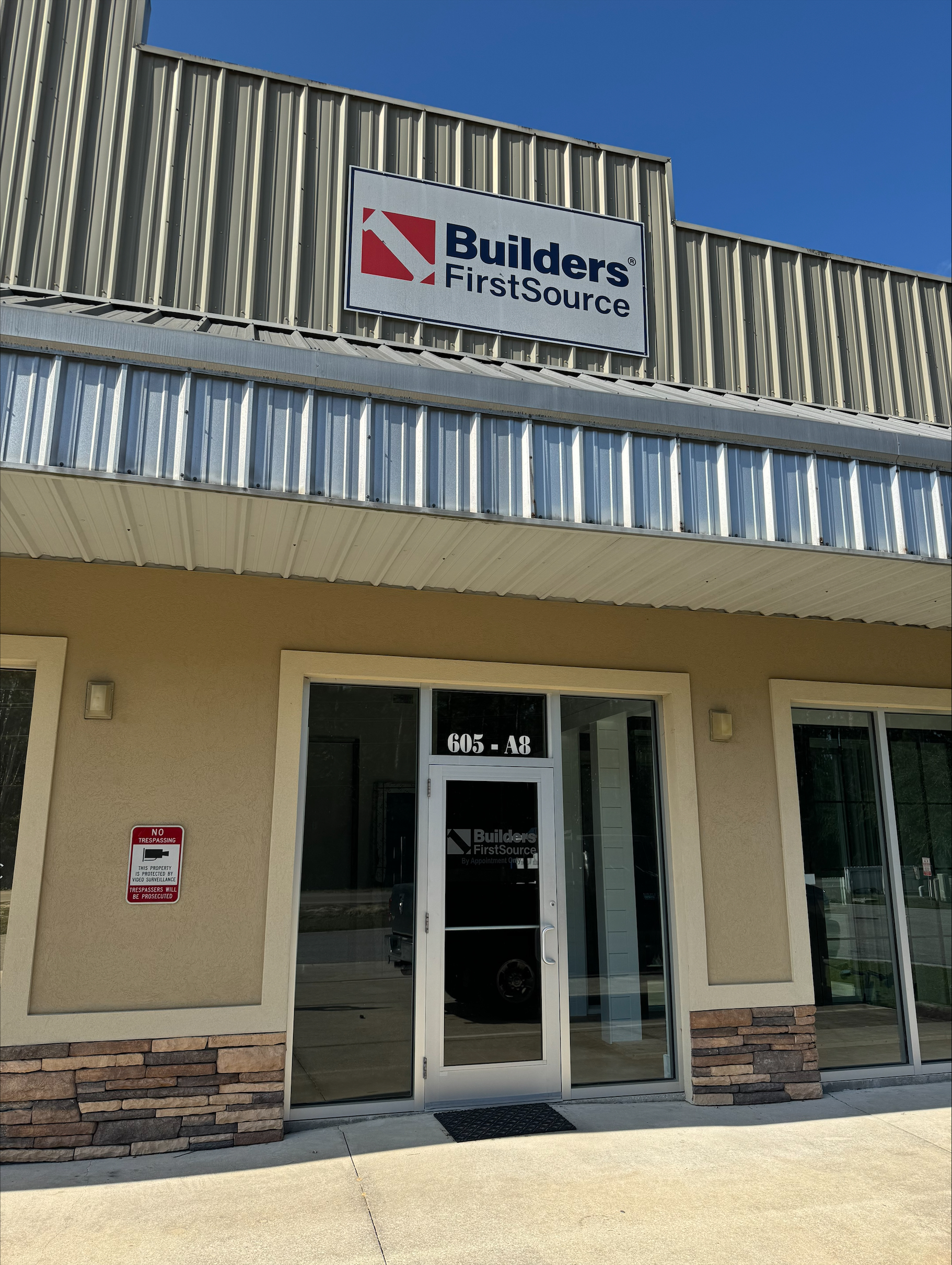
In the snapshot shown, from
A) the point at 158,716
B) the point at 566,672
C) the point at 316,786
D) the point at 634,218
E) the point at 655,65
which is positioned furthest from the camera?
the point at 655,65

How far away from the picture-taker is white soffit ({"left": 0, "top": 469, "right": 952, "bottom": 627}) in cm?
404

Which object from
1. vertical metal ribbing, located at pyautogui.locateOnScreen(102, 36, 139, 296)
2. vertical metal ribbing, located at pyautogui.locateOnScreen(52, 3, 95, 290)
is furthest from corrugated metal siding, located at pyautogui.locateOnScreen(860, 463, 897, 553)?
vertical metal ribbing, located at pyautogui.locateOnScreen(52, 3, 95, 290)

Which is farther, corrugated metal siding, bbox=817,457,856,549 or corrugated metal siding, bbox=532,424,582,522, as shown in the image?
corrugated metal siding, bbox=817,457,856,549

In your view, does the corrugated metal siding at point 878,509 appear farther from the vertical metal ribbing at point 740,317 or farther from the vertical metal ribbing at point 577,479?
the vertical metal ribbing at point 740,317

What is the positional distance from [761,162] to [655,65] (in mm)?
1955

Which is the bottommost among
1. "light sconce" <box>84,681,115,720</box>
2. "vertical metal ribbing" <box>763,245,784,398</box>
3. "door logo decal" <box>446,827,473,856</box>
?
"door logo decal" <box>446,827,473,856</box>

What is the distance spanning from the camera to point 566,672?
6176 millimetres

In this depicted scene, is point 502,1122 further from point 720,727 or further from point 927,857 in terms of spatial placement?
point 927,857

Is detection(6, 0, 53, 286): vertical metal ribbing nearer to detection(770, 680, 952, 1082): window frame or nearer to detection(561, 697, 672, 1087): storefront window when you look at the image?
detection(561, 697, 672, 1087): storefront window

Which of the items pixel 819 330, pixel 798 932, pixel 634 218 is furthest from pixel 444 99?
pixel 798 932

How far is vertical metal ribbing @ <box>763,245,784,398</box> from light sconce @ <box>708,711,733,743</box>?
2878 millimetres

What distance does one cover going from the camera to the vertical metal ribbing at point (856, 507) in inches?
180

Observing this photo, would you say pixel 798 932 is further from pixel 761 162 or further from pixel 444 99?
pixel 761 162

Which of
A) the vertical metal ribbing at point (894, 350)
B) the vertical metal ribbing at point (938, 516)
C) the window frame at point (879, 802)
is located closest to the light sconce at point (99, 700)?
the window frame at point (879, 802)
